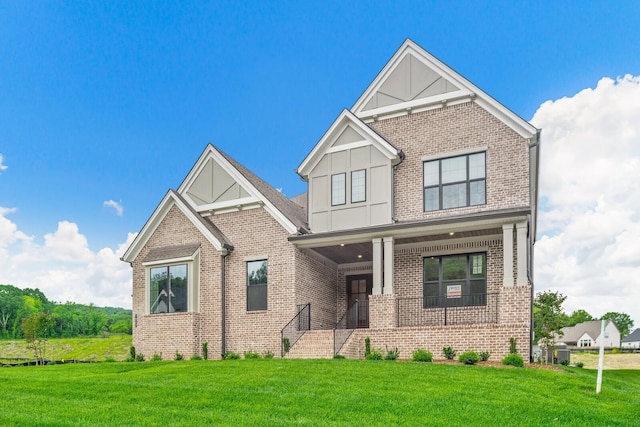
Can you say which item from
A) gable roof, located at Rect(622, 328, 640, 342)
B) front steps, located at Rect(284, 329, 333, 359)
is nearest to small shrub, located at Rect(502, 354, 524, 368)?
front steps, located at Rect(284, 329, 333, 359)

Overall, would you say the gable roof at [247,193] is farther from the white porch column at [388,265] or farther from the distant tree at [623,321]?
the distant tree at [623,321]

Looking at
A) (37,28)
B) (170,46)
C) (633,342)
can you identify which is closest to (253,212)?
(170,46)

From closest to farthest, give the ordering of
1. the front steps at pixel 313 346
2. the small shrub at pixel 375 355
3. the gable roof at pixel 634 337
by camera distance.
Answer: the small shrub at pixel 375 355 < the front steps at pixel 313 346 < the gable roof at pixel 634 337

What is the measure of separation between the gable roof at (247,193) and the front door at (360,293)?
3080 mm

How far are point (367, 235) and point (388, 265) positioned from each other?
1173mm

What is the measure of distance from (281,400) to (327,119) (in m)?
A: 11.6

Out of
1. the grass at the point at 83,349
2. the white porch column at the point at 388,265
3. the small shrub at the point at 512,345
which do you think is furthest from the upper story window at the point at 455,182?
the grass at the point at 83,349

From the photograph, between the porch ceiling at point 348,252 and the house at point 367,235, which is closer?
the house at point 367,235

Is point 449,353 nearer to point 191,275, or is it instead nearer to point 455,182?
point 455,182

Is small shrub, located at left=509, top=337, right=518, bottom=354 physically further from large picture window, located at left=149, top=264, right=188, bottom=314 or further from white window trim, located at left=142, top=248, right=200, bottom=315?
large picture window, located at left=149, top=264, right=188, bottom=314

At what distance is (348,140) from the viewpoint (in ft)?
55.5

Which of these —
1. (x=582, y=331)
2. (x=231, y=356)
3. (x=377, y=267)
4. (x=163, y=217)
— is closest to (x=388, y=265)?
(x=377, y=267)

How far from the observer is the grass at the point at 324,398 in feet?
22.8

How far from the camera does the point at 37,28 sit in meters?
22.6
